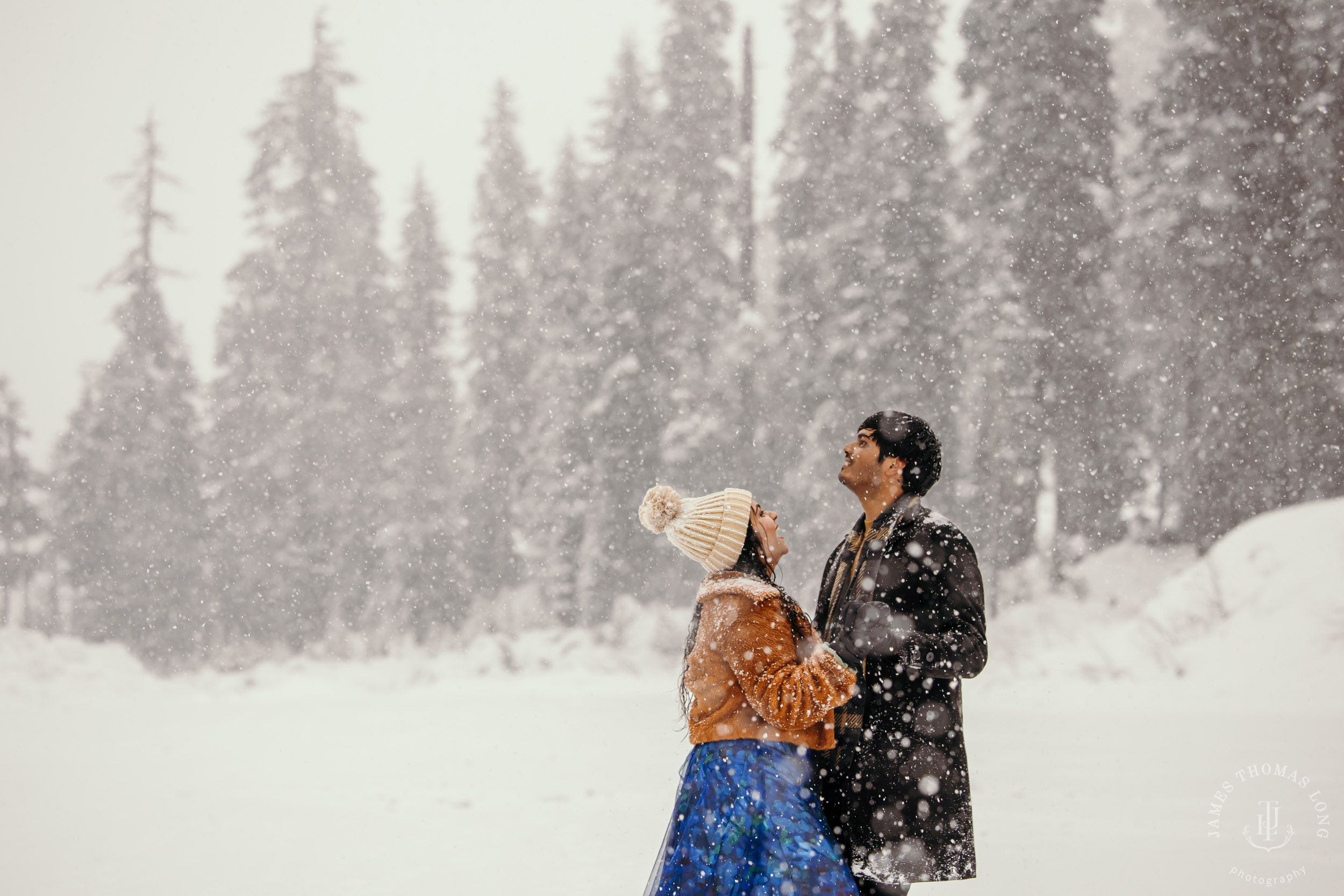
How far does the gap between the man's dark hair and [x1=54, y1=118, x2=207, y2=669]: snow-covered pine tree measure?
23.0 m

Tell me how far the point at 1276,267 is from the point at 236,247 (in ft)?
75.0

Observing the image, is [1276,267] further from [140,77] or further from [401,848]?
[140,77]

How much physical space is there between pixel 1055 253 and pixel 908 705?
1731cm

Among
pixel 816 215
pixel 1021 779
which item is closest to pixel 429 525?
pixel 816 215

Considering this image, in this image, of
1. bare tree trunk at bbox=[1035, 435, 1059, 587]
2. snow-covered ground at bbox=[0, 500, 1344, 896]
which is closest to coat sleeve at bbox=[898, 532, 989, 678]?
snow-covered ground at bbox=[0, 500, 1344, 896]

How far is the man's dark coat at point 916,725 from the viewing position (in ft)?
10.6

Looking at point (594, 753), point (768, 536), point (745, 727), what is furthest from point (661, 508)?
point (594, 753)

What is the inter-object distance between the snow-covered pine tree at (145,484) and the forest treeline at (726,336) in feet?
0.29

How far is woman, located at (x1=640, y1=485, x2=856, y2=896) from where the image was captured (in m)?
3.04

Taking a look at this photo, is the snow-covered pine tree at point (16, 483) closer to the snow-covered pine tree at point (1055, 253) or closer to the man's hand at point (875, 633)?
the snow-covered pine tree at point (1055, 253)

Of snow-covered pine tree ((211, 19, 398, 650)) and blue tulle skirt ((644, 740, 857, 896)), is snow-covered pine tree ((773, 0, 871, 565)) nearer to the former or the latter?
snow-covered pine tree ((211, 19, 398, 650))

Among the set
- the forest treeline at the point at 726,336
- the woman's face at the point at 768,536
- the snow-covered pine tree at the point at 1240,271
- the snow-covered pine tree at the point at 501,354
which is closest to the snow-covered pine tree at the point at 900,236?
the forest treeline at the point at 726,336

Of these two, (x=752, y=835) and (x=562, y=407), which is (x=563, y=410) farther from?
(x=752, y=835)

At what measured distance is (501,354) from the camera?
2378 cm
